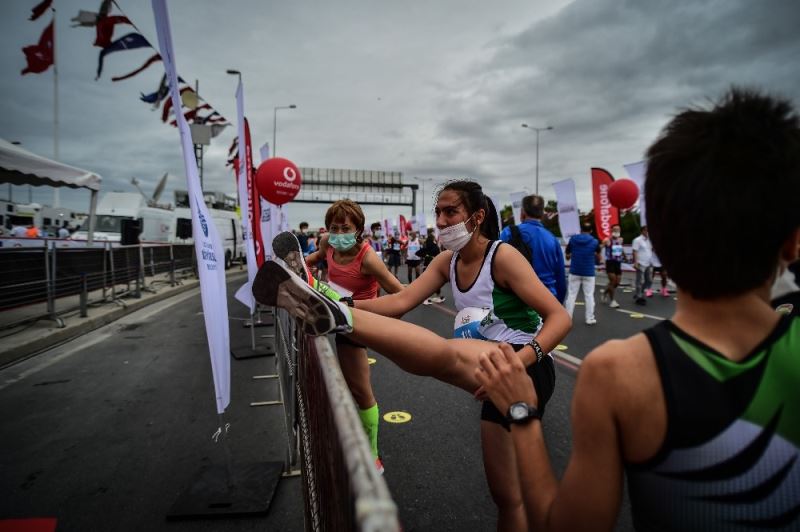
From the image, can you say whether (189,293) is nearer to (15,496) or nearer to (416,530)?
(15,496)

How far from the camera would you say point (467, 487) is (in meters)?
2.80

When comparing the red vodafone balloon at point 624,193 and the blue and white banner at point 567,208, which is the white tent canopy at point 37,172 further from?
the red vodafone balloon at point 624,193

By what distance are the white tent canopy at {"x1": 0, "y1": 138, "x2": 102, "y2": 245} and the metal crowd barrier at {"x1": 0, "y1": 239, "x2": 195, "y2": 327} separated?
1.27m

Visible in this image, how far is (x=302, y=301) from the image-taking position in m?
1.92

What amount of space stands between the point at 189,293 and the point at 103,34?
8.72 metres

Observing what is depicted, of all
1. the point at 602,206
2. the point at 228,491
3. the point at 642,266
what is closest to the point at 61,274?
the point at 228,491

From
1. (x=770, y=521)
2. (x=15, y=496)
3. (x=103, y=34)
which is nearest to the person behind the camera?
(x=770, y=521)

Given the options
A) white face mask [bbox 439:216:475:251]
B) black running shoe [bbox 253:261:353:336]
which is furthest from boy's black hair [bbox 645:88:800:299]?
white face mask [bbox 439:216:475:251]

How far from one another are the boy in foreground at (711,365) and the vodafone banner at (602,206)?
13.3m

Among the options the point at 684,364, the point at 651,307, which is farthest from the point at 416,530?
the point at 651,307

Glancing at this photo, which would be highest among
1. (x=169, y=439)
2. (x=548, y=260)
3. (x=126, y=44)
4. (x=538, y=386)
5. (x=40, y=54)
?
(x=40, y=54)

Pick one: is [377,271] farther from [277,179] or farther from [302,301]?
[277,179]

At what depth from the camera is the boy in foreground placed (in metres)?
0.77

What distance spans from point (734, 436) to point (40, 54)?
14405mm
